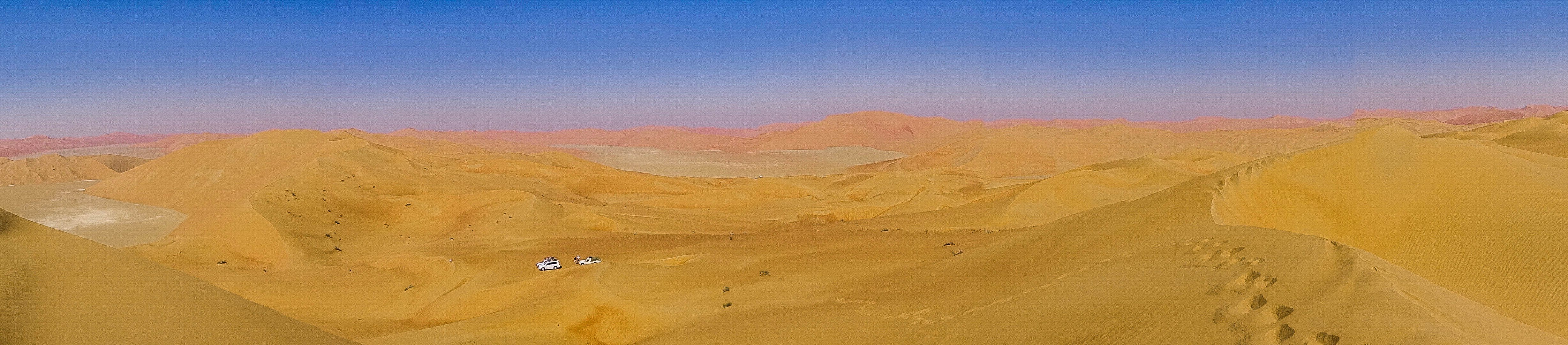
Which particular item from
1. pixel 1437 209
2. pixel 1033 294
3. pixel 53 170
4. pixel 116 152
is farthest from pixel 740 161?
pixel 116 152

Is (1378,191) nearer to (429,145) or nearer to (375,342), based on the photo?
(375,342)

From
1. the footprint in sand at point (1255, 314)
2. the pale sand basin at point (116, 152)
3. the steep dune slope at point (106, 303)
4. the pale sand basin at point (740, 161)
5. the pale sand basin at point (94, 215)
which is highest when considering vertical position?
the steep dune slope at point (106, 303)

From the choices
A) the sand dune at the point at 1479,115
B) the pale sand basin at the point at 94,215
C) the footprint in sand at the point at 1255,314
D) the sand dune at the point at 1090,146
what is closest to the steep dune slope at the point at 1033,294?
the footprint in sand at the point at 1255,314

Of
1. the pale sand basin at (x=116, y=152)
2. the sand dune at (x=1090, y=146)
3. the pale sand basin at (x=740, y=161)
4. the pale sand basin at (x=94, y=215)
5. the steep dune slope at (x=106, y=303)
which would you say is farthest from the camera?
the pale sand basin at (x=116, y=152)

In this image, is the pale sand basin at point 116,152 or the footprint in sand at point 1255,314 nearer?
the footprint in sand at point 1255,314

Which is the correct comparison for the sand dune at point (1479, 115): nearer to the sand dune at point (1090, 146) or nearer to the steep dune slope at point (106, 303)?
the sand dune at point (1090, 146)

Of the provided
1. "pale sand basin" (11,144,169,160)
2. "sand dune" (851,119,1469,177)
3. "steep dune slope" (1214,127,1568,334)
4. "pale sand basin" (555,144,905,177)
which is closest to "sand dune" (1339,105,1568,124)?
"sand dune" (851,119,1469,177)
